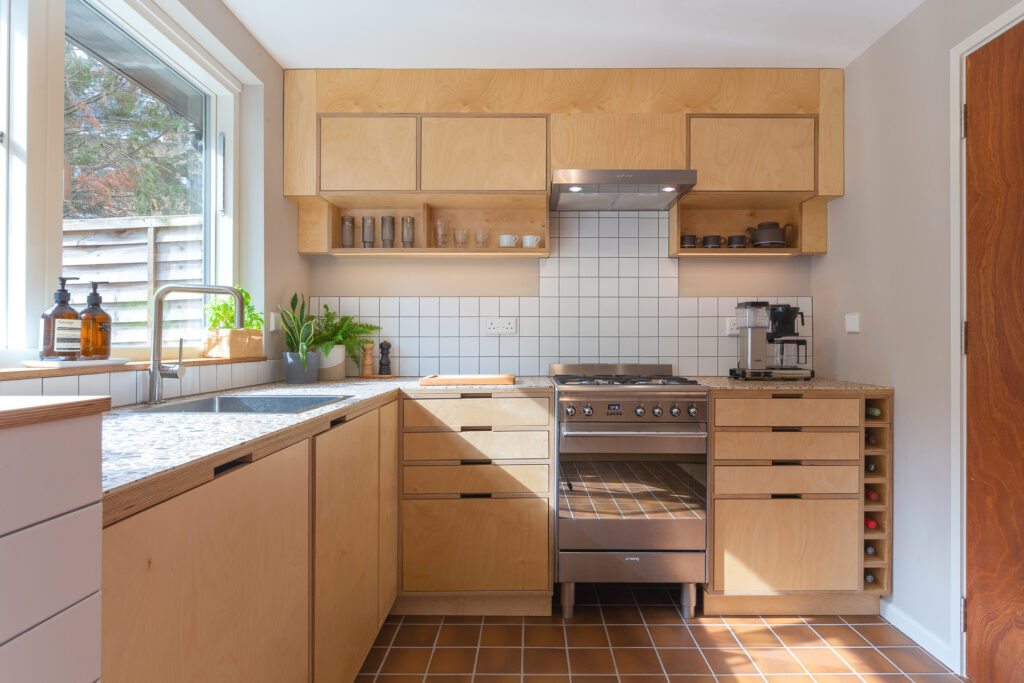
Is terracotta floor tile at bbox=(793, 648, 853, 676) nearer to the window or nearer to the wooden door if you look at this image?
the wooden door

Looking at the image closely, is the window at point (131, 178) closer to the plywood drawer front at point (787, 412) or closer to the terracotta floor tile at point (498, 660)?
the terracotta floor tile at point (498, 660)

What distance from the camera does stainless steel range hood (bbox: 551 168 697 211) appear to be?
238 cm

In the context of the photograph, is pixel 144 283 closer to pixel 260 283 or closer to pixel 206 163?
pixel 260 283

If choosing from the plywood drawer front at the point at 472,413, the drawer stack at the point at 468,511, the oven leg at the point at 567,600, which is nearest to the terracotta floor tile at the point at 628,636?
the oven leg at the point at 567,600

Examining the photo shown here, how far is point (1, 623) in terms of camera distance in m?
0.50

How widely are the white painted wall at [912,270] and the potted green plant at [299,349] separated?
2.35m

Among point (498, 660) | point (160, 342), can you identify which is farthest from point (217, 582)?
point (498, 660)

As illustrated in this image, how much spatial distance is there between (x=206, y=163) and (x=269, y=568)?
1.88 meters

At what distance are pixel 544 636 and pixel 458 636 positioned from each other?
32 centimetres

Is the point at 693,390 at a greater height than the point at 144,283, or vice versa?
the point at 144,283

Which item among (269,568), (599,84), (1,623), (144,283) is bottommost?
(269,568)

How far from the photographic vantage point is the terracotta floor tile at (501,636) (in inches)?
82.4

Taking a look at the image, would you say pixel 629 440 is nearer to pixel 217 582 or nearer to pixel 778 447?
pixel 778 447

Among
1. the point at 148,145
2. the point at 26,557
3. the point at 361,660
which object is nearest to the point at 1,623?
the point at 26,557
